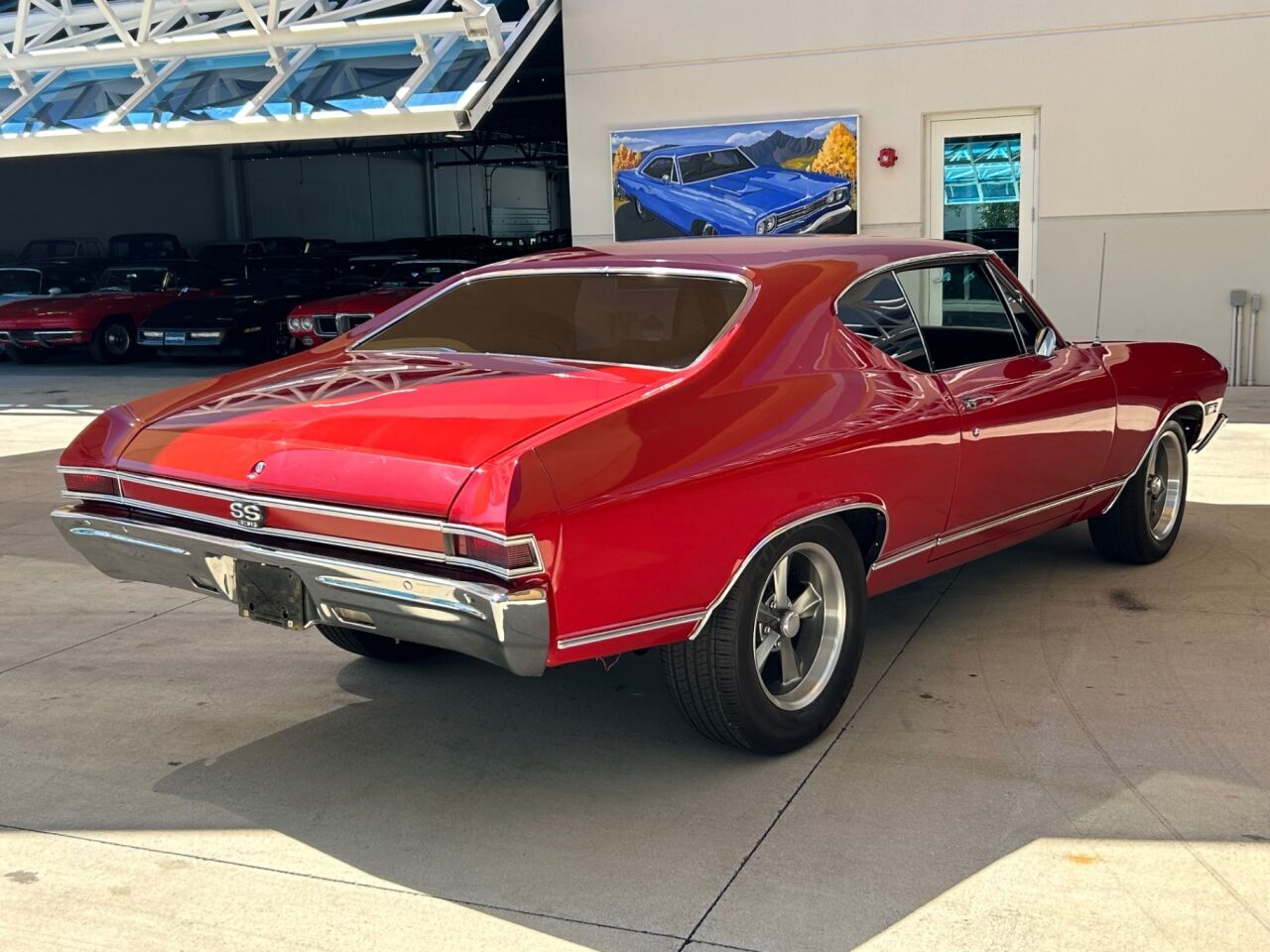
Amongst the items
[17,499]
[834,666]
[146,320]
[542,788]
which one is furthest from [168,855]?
[146,320]

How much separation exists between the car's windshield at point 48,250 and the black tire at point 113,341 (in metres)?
4.74

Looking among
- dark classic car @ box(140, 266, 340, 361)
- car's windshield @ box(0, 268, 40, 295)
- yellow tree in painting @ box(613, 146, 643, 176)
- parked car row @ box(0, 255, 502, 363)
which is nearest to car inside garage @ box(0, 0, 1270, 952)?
yellow tree in painting @ box(613, 146, 643, 176)

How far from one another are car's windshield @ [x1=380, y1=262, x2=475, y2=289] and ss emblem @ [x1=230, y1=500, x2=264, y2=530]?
13475mm

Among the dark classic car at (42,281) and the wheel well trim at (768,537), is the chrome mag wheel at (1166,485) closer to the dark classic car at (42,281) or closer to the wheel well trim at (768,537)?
the wheel well trim at (768,537)

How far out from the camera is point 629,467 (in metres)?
3.29

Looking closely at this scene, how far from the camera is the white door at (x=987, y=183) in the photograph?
42.0 ft

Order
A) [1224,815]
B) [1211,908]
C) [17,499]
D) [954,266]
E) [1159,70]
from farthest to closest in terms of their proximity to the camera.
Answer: [1159,70]
[17,499]
[954,266]
[1224,815]
[1211,908]

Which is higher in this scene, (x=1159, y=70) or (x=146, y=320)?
(x=1159, y=70)

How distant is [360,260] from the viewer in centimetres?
2034

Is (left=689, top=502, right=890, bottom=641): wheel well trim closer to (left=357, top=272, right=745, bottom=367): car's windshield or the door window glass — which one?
(left=357, top=272, right=745, bottom=367): car's windshield

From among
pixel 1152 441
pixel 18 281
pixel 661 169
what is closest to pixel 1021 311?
pixel 1152 441

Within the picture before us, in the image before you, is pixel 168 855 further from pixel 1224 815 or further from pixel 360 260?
pixel 360 260

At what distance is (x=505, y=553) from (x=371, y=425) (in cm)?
65

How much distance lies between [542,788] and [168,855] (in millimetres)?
999
